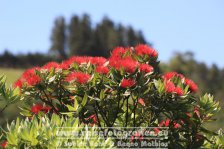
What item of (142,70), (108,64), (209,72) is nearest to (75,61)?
(108,64)

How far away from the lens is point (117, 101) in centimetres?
416

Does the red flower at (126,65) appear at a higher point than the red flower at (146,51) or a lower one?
lower

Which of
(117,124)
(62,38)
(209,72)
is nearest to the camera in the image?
(117,124)

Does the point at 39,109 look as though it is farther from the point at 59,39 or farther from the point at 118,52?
the point at 59,39

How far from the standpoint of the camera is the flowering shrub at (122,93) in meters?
3.85

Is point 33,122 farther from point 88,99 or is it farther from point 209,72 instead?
point 209,72

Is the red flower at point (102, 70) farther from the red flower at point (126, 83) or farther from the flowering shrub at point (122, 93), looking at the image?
the red flower at point (126, 83)

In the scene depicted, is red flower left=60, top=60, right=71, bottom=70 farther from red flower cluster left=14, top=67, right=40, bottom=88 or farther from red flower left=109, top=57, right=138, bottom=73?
red flower left=109, top=57, right=138, bottom=73

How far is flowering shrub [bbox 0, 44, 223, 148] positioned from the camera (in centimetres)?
385

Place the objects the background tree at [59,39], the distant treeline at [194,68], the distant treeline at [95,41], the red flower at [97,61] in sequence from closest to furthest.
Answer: the red flower at [97,61], the distant treeline at [194,68], the distant treeline at [95,41], the background tree at [59,39]

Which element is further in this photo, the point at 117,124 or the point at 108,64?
the point at 117,124

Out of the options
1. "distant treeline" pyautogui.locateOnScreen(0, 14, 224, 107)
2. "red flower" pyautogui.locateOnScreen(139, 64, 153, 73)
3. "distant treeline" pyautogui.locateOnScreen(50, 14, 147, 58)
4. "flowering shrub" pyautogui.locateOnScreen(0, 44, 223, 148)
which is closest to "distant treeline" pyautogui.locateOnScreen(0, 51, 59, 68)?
"distant treeline" pyautogui.locateOnScreen(0, 14, 224, 107)

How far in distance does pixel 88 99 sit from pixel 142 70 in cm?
53

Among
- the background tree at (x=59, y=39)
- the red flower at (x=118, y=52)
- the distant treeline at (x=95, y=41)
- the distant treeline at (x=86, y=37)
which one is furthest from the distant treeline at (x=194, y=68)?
the red flower at (x=118, y=52)
